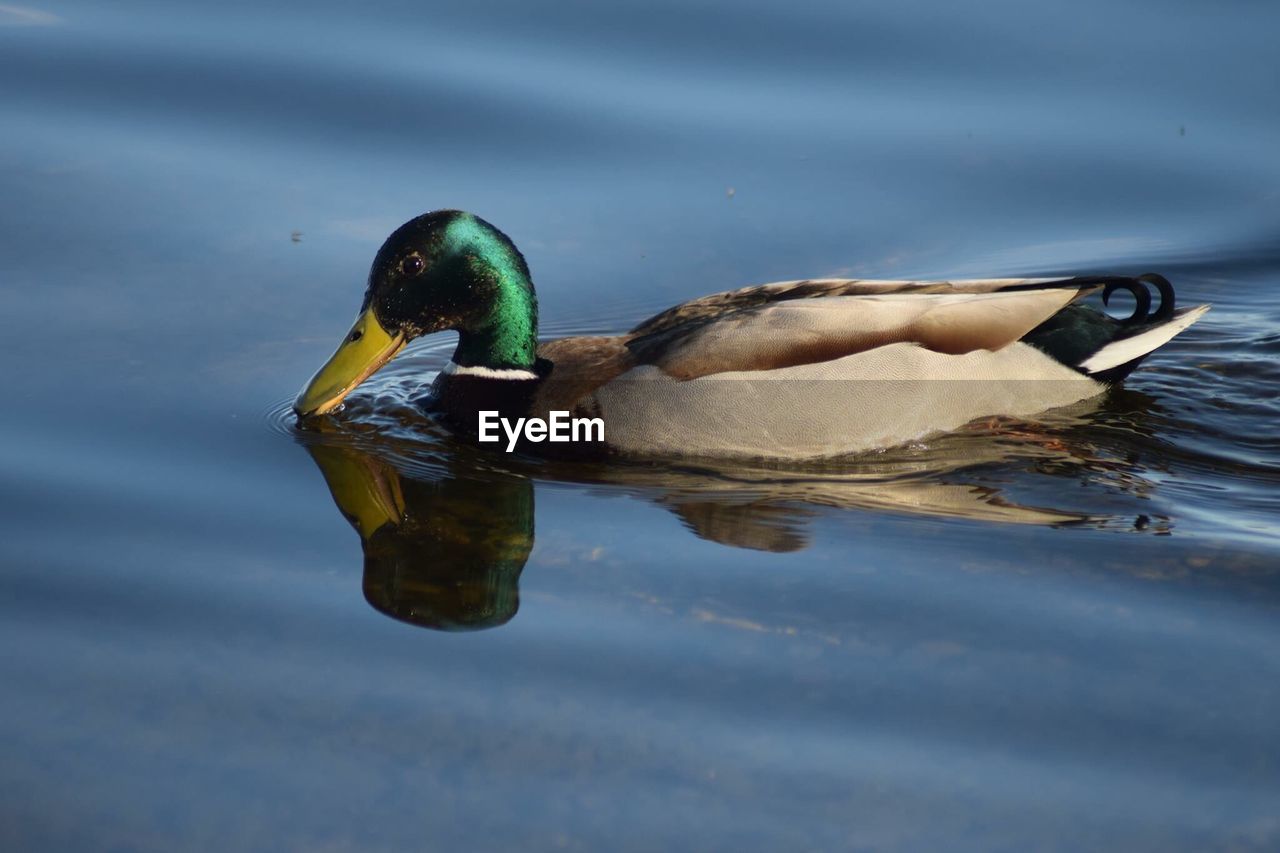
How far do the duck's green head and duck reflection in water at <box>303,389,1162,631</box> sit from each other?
295 millimetres

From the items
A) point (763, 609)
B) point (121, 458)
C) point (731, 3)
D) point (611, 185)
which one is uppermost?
point (731, 3)

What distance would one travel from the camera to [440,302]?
282 inches

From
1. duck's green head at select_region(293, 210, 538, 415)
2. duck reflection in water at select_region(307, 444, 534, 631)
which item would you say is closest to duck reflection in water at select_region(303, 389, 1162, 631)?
duck reflection in water at select_region(307, 444, 534, 631)

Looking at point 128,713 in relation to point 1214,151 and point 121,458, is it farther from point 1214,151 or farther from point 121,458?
point 1214,151

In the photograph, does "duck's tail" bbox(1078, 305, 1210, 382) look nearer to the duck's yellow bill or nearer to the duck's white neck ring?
the duck's white neck ring

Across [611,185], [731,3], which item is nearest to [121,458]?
[611,185]

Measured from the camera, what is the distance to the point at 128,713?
4.83 m

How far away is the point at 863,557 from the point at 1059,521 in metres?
0.81

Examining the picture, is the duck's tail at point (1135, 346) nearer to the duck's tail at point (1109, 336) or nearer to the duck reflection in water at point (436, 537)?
the duck's tail at point (1109, 336)

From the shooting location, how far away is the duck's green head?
276 inches

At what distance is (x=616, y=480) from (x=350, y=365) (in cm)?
126

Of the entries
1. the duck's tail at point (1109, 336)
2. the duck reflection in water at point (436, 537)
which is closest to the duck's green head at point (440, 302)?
the duck reflection in water at point (436, 537)

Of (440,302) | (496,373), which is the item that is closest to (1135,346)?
(496,373)

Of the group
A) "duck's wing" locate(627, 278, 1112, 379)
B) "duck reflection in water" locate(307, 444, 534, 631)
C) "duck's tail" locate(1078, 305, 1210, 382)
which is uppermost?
"duck's wing" locate(627, 278, 1112, 379)
